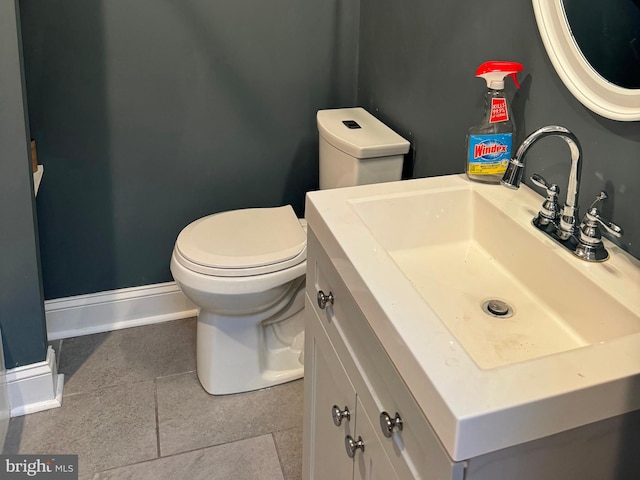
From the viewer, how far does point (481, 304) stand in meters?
1.17

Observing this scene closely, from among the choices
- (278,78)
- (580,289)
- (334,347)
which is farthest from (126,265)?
(580,289)

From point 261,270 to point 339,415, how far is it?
73cm

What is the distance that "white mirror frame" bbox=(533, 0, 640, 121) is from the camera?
110cm

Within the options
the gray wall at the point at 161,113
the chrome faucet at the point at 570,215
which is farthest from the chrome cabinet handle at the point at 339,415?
the gray wall at the point at 161,113

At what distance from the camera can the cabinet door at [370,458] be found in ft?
3.47

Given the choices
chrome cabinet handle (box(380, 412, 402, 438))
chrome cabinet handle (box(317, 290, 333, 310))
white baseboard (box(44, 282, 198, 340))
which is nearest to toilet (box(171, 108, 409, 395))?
white baseboard (box(44, 282, 198, 340))

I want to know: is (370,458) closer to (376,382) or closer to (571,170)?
(376,382)

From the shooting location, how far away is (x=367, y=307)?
1041 mm

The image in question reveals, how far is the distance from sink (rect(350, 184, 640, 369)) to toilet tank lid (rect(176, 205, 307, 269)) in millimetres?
638

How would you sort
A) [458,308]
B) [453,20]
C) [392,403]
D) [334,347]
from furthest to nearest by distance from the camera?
[453,20] → [334,347] → [458,308] → [392,403]

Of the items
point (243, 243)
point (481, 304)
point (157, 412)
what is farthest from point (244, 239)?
point (481, 304)

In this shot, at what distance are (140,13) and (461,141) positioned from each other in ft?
3.55

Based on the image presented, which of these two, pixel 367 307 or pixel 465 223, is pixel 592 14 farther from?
pixel 367 307

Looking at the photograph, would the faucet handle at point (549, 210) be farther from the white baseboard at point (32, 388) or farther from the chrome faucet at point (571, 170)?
the white baseboard at point (32, 388)
